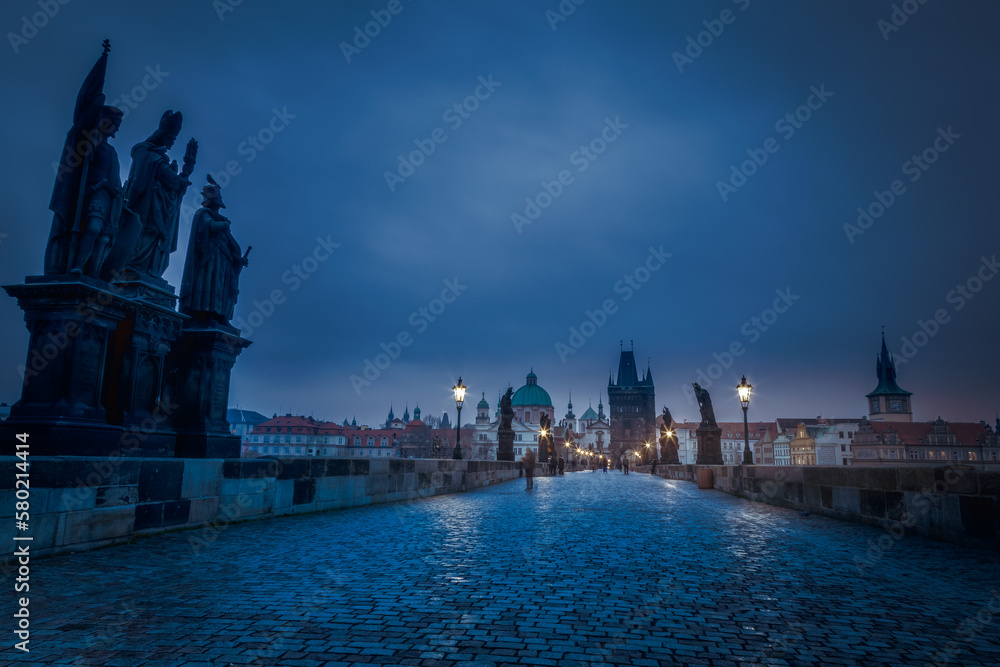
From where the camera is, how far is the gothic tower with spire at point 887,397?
141375 mm

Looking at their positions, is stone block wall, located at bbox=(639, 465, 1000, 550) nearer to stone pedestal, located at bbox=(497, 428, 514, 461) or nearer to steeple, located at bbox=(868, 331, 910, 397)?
stone pedestal, located at bbox=(497, 428, 514, 461)

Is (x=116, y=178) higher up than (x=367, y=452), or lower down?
higher up

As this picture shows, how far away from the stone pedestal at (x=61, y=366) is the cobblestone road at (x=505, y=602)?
1591mm

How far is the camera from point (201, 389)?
9.27m

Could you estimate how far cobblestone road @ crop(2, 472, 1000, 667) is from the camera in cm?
332

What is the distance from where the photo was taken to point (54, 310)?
6938 millimetres

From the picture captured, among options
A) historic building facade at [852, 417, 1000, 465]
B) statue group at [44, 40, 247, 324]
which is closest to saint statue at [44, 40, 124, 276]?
statue group at [44, 40, 247, 324]

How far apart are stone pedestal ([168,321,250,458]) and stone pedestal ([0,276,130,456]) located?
1905mm

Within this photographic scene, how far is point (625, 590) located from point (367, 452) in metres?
159

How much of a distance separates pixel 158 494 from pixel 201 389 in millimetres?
2560

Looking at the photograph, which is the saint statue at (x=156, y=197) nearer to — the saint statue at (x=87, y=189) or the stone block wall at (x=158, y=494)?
the saint statue at (x=87, y=189)

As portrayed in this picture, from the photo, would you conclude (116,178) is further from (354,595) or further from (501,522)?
(501,522)

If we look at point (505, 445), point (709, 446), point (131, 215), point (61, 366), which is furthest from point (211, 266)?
point (505, 445)

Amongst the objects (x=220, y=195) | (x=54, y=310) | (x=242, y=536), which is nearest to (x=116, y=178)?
(x=54, y=310)
